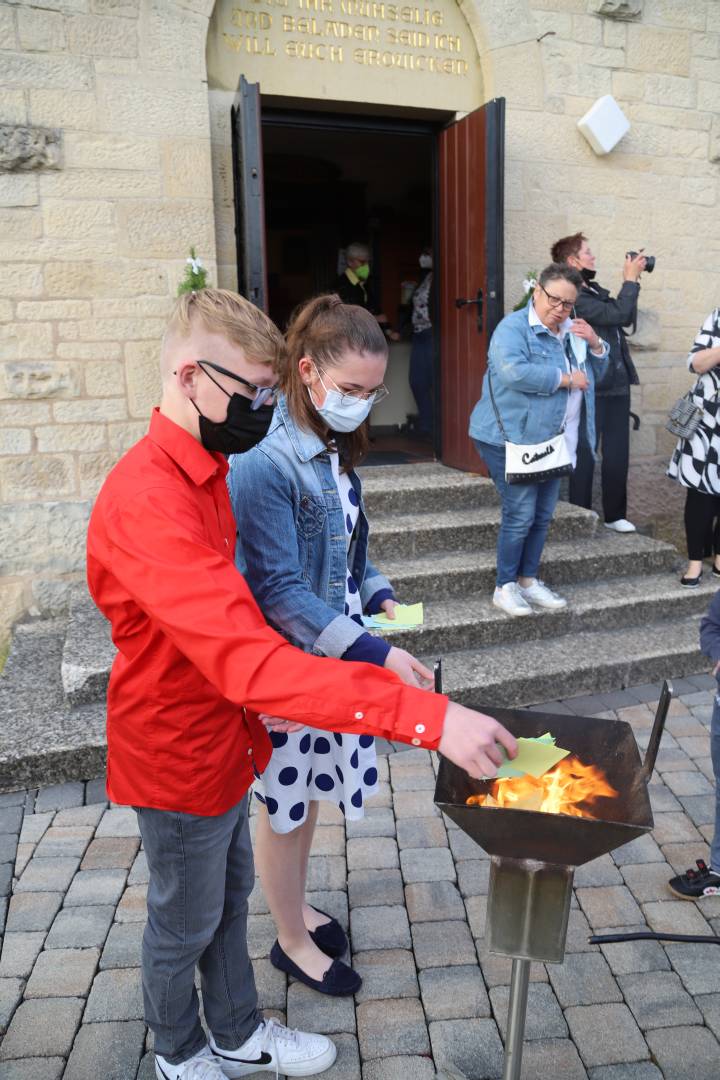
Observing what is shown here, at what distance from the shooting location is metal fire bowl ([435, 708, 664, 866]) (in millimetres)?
1511

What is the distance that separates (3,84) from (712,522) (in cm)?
514

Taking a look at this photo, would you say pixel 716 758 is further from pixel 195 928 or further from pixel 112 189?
pixel 112 189

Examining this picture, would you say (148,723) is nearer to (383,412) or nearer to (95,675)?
(95,675)

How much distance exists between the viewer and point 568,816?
1.48 meters

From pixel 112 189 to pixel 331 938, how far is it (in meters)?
4.40

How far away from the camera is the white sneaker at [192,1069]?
1958 mm

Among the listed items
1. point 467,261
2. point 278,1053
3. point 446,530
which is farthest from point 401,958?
point 467,261

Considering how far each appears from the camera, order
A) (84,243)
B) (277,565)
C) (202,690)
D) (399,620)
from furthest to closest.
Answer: (84,243)
(399,620)
(277,565)
(202,690)

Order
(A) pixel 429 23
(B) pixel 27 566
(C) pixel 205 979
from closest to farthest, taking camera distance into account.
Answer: (C) pixel 205 979 < (B) pixel 27 566 < (A) pixel 429 23

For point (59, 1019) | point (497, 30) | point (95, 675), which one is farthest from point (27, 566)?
point (497, 30)

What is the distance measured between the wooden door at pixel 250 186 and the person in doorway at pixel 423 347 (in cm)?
274

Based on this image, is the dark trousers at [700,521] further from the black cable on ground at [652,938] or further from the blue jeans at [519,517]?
the black cable on ground at [652,938]

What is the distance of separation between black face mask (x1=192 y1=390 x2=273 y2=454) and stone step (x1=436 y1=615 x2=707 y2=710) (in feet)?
8.88

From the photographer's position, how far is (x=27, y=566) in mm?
5168
